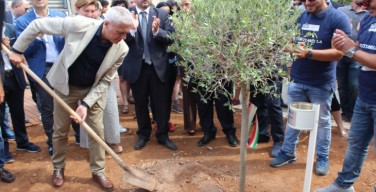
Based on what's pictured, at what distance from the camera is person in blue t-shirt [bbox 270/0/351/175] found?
3346mm

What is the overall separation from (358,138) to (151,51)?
2.46 meters

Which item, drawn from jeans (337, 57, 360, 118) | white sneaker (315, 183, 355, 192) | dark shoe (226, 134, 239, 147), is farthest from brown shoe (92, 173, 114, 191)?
jeans (337, 57, 360, 118)

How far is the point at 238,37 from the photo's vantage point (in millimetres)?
2346

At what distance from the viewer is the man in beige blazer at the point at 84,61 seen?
3.20 meters

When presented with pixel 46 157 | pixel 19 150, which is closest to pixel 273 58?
pixel 46 157

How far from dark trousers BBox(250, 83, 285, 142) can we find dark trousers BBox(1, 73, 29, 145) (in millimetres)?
2905

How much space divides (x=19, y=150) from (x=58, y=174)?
1.20 m

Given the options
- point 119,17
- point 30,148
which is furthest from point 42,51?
point 119,17

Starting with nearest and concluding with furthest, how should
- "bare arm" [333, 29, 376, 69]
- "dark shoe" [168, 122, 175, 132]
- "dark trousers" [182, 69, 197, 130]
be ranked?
1. "bare arm" [333, 29, 376, 69]
2. "dark trousers" [182, 69, 197, 130]
3. "dark shoe" [168, 122, 175, 132]

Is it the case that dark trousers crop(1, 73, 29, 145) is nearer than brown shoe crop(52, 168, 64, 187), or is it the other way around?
brown shoe crop(52, 168, 64, 187)

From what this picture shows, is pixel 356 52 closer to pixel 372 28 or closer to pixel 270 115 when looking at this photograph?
pixel 372 28

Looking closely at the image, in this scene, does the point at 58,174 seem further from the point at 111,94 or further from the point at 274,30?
the point at 274,30

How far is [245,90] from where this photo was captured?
2.71 meters

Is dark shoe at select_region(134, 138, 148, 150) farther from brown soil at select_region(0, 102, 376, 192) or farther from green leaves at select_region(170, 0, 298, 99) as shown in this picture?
green leaves at select_region(170, 0, 298, 99)
